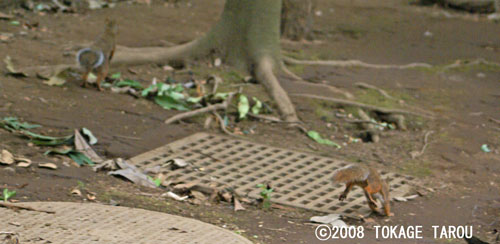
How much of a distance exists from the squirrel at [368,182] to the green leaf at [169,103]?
259cm

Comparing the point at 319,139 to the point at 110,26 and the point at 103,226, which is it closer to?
the point at 110,26

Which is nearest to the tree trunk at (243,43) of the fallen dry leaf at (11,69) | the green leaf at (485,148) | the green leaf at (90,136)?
the fallen dry leaf at (11,69)

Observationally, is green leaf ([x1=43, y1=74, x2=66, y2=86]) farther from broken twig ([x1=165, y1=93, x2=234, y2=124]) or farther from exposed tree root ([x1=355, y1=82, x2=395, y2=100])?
exposed tree root ([x1=355, y1=82, x2=395, y2=100])

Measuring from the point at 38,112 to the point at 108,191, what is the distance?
179 cm

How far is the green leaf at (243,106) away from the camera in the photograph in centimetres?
721

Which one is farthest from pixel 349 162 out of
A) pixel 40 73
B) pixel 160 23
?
pixel 160 23

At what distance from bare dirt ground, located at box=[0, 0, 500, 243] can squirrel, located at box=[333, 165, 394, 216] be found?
6.5 inches

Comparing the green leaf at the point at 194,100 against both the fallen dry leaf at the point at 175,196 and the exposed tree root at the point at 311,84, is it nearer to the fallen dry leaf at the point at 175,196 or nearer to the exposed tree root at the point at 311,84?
the exposed tree root at the point at 311,84

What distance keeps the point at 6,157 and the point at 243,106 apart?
279cm

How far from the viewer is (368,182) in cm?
510

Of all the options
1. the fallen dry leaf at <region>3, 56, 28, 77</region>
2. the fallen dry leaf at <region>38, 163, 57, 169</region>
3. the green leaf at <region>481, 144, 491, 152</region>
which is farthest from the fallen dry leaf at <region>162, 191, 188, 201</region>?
the green leaf at <region>481, 144, 491, 152</region>

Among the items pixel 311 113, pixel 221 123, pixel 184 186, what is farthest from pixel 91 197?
pixel 311 113

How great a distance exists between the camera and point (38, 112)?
6.41m

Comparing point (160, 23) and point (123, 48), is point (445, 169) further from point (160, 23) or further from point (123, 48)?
point (160, 23)
